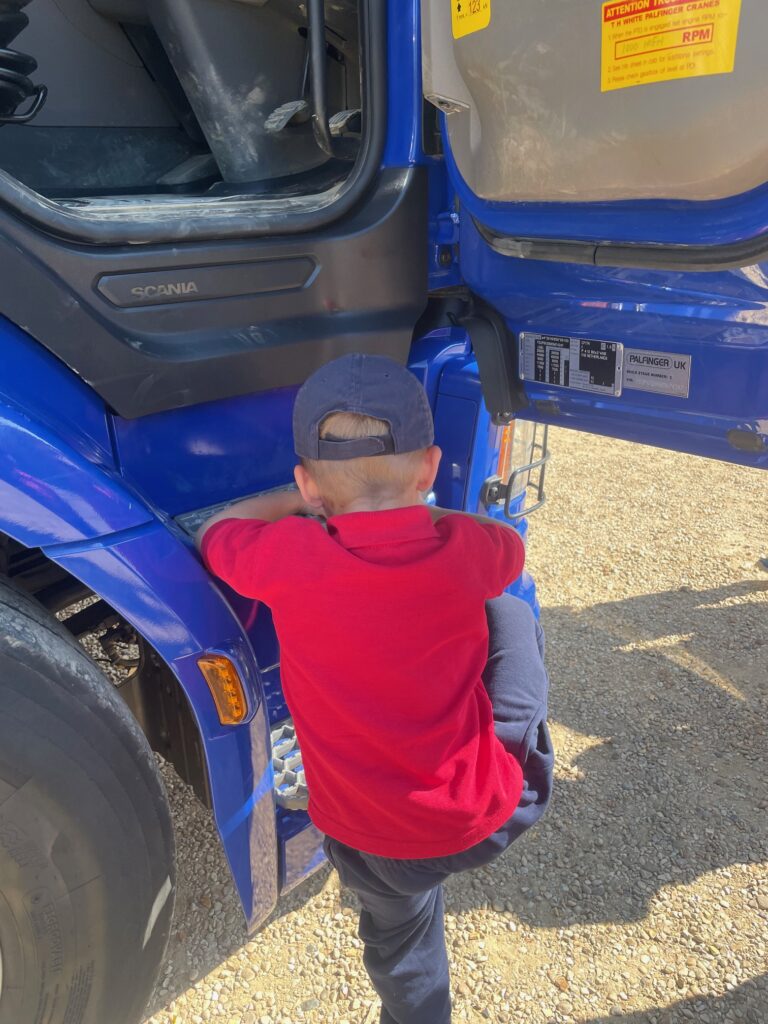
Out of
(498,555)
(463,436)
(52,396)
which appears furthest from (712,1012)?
(52,396)

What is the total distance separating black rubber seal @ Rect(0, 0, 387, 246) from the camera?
1248 mm

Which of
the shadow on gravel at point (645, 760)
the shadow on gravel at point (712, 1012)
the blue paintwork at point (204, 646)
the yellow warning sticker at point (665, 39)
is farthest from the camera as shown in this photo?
the shadow on gravel at point (645, 760)

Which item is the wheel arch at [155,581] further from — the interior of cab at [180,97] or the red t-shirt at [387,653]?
the interior of cab at [180,97]

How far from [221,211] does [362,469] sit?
64 centimetres

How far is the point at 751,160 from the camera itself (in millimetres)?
1058

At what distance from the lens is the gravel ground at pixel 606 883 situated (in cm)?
179

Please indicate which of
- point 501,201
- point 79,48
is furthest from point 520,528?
point 79,48

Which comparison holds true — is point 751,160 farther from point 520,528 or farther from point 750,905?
point 750,905

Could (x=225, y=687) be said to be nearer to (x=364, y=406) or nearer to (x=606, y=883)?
(x=364, y=406)

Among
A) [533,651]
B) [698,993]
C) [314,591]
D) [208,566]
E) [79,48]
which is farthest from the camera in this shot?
[79,48]

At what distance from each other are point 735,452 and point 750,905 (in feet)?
4.32

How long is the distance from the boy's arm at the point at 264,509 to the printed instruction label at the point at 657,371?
2.11 ft

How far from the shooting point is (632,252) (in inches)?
50.8

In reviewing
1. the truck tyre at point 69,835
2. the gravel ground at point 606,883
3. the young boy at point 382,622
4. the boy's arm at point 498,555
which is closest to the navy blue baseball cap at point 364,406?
the young boy at point 382,622
